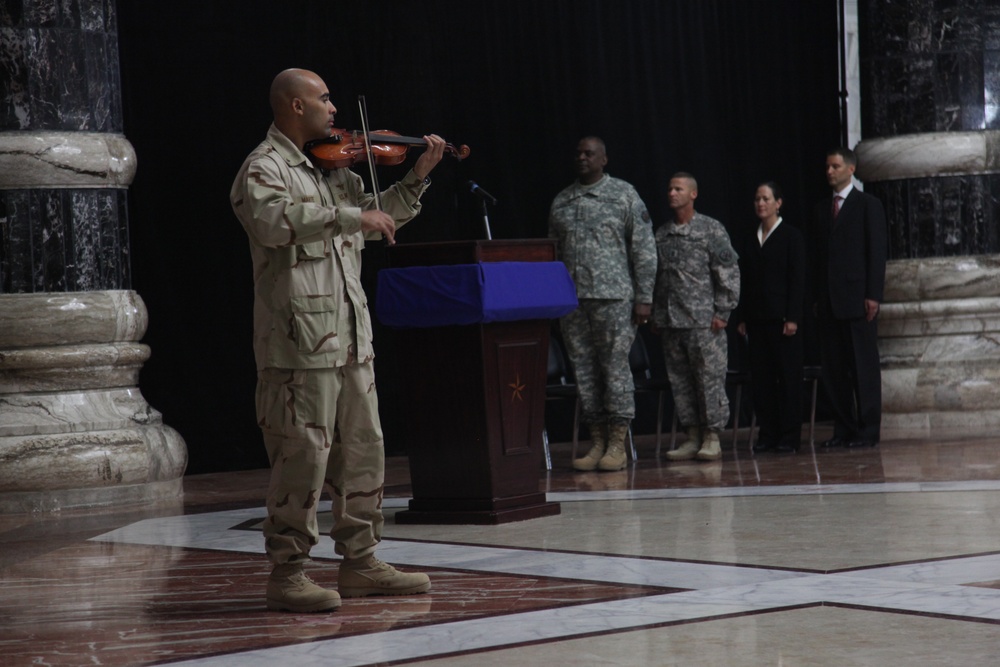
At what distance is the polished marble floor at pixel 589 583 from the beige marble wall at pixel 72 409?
21 centimetres

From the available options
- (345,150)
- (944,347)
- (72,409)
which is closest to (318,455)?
(345,150)

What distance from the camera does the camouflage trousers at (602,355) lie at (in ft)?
23.2

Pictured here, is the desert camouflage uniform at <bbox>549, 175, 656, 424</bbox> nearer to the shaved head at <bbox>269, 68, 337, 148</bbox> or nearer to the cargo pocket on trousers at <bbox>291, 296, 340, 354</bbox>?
the shaved head at <bbox>269, 68, 337, 148</bbox>

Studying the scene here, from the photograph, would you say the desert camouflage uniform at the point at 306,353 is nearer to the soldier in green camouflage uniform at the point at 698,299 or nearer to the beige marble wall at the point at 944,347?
the soldier in green camouflage uniform at the point at 698,299

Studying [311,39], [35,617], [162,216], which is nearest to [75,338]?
[162,216]

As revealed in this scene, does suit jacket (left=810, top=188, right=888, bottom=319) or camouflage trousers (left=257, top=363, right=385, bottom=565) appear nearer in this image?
camouflage trousers (left=257, top=363, right=385, bottom=565)

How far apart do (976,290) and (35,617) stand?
6229 millimetres

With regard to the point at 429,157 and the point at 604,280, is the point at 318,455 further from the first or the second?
the point at 604,280

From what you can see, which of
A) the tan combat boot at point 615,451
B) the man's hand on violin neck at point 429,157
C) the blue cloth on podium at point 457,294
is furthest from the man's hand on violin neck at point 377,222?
the tan combat boot at point 615,451

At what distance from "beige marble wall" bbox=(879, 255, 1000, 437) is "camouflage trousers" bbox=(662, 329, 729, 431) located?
1.48 metres

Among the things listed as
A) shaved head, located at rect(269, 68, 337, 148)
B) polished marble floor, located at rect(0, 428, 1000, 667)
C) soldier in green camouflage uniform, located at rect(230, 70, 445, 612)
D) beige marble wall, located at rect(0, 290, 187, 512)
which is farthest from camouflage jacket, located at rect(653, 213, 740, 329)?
shaved head, located at rect(269, 68, 337, 148)

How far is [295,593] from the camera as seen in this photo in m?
3.71

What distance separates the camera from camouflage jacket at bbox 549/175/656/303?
275 inches

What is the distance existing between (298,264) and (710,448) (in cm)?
418
